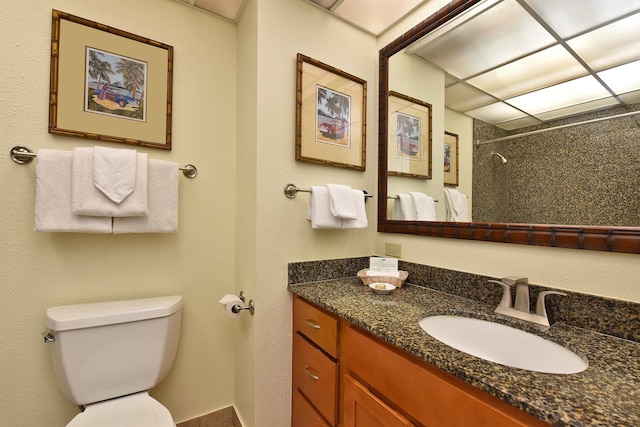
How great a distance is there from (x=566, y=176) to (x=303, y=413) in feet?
4.62

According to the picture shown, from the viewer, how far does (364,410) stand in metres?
0.88

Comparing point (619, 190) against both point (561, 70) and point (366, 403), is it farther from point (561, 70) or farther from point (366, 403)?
point (366, 403)

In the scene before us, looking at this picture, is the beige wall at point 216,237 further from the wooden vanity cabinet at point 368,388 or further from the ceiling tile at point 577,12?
the ceiling tile at point 577,12

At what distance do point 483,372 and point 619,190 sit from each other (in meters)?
0.69

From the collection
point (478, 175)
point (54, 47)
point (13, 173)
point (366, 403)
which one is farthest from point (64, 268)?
point (478, 175)

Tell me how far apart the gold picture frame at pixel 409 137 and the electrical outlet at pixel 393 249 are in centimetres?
39

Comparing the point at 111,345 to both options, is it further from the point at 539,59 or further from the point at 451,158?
the point at 539,59

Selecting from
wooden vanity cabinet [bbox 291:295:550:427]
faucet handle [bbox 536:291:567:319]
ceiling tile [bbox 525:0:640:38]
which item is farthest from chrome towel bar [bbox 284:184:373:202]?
ceiling tile [bbox 525:0:640:38]

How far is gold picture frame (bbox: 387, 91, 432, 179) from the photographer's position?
4.55 feet

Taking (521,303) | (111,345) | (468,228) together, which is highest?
(468,228)

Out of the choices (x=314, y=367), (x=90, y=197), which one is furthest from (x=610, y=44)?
(x=90, y=197)

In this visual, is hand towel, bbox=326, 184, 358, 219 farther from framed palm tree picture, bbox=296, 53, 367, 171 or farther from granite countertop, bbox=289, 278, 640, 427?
granite countertop, bbox=289, 278, 640, 427

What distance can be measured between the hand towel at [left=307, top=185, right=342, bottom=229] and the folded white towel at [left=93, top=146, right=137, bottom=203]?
76 cm

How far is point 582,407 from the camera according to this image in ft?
1.62
